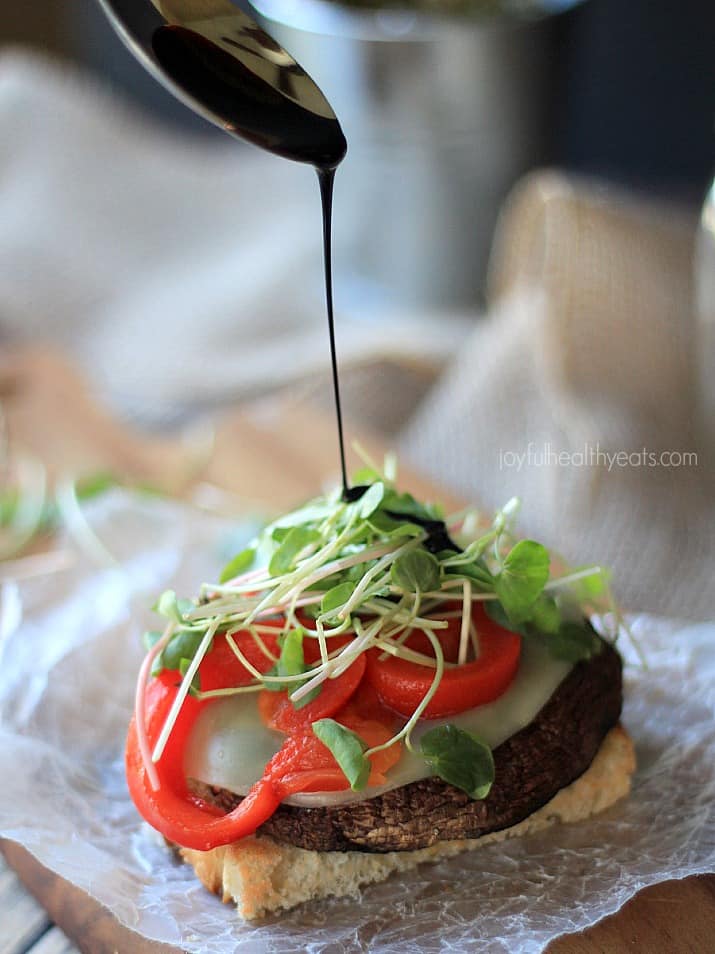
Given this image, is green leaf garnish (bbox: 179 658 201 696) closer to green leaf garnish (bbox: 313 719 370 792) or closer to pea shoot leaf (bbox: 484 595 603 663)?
green leaf garnish (bbox: 313 719 370 792)

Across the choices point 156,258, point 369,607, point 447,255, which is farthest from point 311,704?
point 156,258

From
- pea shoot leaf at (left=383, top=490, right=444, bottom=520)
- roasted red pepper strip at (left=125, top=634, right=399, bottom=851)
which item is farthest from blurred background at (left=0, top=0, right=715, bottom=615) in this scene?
roasted red pepper strip at (left=125, top=634, right=399, bottom=851)

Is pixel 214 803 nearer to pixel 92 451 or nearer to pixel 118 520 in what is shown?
pixel 118 520

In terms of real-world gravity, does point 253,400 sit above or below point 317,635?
below

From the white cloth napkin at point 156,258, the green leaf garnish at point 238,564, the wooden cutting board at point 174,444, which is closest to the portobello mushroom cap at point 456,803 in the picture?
the green leaf garnish at point 238,564

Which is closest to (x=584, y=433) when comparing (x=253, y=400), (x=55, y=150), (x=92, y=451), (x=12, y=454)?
(x=253, y=400)
